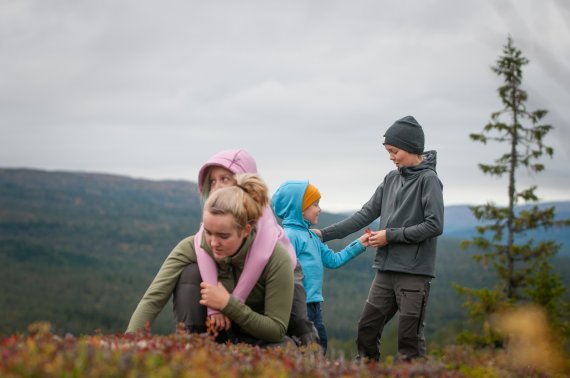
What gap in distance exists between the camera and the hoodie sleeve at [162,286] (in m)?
4.58

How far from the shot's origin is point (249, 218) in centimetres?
464

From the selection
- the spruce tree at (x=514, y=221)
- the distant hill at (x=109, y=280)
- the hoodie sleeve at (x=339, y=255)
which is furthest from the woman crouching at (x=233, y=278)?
the distant hill at (x=109, y=280)

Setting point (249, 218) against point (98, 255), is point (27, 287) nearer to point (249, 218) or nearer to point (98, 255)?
point (98, 255)

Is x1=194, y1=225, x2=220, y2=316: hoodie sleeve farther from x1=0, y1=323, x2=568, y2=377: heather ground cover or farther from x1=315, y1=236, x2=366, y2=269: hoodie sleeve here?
x1=315, y1=236, x2=366, y2=269: hoodie sleeve

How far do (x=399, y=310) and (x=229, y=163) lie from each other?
2106 millimetres

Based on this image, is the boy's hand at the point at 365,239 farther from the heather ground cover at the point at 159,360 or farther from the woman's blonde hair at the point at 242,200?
the heather ground cover at the point at 159,360

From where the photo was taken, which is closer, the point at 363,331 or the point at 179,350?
the point at 179,350

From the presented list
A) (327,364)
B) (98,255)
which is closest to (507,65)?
(327,364)

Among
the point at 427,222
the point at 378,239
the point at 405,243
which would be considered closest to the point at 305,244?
the point at 378,239

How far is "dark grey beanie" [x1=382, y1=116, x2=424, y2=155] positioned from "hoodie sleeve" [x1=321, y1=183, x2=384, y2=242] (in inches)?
22.9

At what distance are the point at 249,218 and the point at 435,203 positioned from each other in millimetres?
2000

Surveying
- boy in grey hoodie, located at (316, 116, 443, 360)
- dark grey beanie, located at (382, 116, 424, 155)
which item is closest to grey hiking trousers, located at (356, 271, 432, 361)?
boy in grey hoodie, located at (316, 116, 443, 360)

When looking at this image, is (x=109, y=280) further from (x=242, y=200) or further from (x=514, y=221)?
(x=242, y=200)

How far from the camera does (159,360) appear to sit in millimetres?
2914
